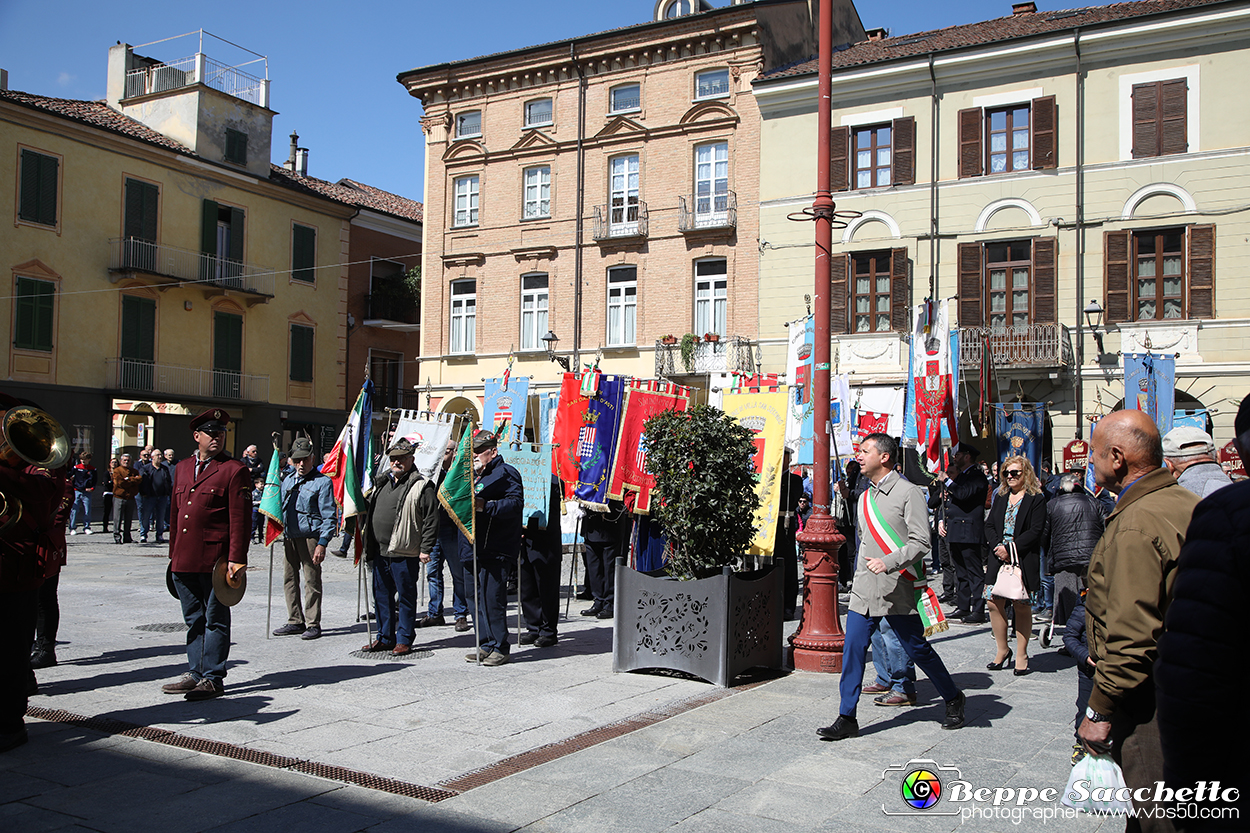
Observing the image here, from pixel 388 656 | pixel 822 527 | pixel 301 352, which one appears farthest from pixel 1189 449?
pixel 301 352

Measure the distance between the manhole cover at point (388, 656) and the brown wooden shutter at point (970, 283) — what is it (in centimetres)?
1807

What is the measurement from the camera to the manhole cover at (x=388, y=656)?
8461mm

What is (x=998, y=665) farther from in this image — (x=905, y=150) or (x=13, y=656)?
(x=905, y=150)

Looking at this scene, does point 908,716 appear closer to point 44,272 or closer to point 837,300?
point 837,300

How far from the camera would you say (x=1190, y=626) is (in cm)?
250

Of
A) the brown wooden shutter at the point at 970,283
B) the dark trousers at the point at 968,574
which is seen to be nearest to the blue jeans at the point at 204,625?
the dark trousers at the point at 968,574

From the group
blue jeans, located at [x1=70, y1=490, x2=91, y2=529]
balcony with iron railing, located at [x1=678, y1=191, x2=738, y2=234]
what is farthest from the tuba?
balcony with iron railing, located at [x1=678, y1=191, x2=738, y2=234]

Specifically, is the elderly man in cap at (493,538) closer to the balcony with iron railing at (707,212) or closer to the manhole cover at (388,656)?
the manhole cover at (388,656)

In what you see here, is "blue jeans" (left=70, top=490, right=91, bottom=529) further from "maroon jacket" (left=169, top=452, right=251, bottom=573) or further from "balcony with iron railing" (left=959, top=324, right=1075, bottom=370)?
"balcony with iron railing" (left=959, top=324, right=1075, bottom=370)

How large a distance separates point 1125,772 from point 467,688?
5053 millimetres

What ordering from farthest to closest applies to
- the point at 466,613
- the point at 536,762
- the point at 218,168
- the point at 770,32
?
the point at 218,168 < the point at 770,32 < the point at 466,613 < the point at 536,762

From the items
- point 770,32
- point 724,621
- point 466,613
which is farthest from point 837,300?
point 724,621

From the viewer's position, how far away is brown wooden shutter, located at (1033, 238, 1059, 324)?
74.3ft

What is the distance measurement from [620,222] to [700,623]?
70.9ft
